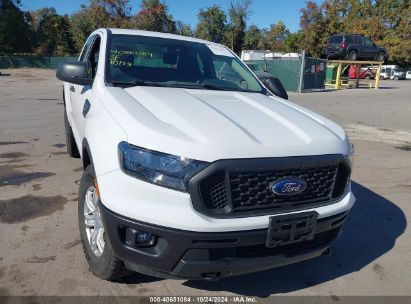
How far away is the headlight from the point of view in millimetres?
2299

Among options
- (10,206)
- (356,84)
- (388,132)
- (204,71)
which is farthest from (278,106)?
(356,84)

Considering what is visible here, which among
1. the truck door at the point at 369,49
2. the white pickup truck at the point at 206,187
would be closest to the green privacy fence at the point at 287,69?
the truck door at the point at 369,49

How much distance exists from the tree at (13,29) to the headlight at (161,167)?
59.2 meters

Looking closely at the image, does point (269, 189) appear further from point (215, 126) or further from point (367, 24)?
point (367, 24)

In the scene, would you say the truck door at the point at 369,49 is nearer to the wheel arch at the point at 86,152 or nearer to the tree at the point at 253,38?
the wheel arch at the point at 86,152

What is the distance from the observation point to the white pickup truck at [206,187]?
91.4 inches

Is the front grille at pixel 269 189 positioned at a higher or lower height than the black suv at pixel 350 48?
lower

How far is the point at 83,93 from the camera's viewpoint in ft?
12.9

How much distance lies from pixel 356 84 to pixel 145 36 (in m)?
28.0

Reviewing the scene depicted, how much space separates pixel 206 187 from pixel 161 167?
288 millimetres

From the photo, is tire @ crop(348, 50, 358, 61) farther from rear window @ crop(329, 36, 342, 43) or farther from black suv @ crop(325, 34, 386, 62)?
rear window @ crop(329, 36, 342, 43)

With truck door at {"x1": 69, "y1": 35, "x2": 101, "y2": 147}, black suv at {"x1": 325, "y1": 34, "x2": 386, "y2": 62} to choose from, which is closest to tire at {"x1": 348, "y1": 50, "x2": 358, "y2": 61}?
black suv at {"x1": 325, "y1": 34, "x2": 386, "y2": 62}

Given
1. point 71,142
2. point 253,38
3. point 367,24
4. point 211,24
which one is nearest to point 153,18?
point 211,24

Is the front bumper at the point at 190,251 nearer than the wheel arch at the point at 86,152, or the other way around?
the front bumper at the point at 190,251
